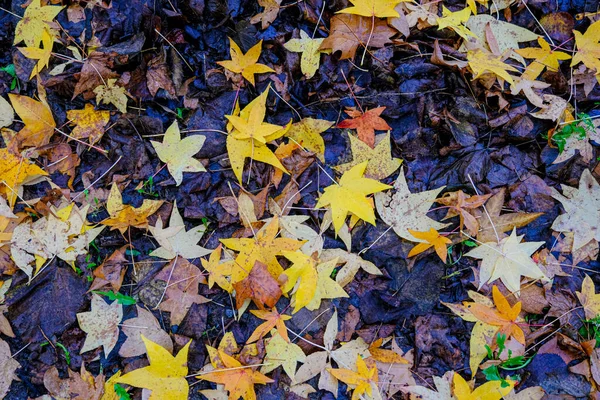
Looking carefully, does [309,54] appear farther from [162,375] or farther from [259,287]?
A: [162,375]

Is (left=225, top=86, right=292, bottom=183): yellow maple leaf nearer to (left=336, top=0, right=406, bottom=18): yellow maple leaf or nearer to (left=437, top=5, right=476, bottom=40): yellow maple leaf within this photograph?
(left=336, top=0, right=406, bottom=18): yellow maple leaf

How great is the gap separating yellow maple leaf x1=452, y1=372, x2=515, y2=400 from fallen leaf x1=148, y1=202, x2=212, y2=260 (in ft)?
4.56

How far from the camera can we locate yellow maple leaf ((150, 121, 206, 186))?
2115mm

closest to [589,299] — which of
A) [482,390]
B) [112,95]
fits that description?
[482,390]

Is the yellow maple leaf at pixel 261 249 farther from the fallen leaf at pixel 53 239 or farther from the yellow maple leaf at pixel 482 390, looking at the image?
the yellow maple leaf at pixel 482 390

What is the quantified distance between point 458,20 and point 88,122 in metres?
2.05

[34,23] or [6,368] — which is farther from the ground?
[34,23]

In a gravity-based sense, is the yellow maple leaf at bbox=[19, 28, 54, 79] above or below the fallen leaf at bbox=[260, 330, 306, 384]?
above

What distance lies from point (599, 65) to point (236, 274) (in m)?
2.14

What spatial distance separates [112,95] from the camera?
2.20 m

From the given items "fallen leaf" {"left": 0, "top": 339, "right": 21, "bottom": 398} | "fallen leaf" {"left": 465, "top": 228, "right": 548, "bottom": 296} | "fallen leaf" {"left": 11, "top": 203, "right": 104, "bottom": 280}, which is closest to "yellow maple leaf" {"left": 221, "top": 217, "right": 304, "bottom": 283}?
"fallen leaf" {"left": 11, "top": 203, "right": 104, "bottom": 280}

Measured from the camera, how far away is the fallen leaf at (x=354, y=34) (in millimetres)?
2107

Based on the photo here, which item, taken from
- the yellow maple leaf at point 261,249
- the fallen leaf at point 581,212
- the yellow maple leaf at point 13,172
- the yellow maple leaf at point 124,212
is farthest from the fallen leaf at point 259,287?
the fallen leaf at point 581,212

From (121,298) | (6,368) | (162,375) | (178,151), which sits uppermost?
(178,151)
